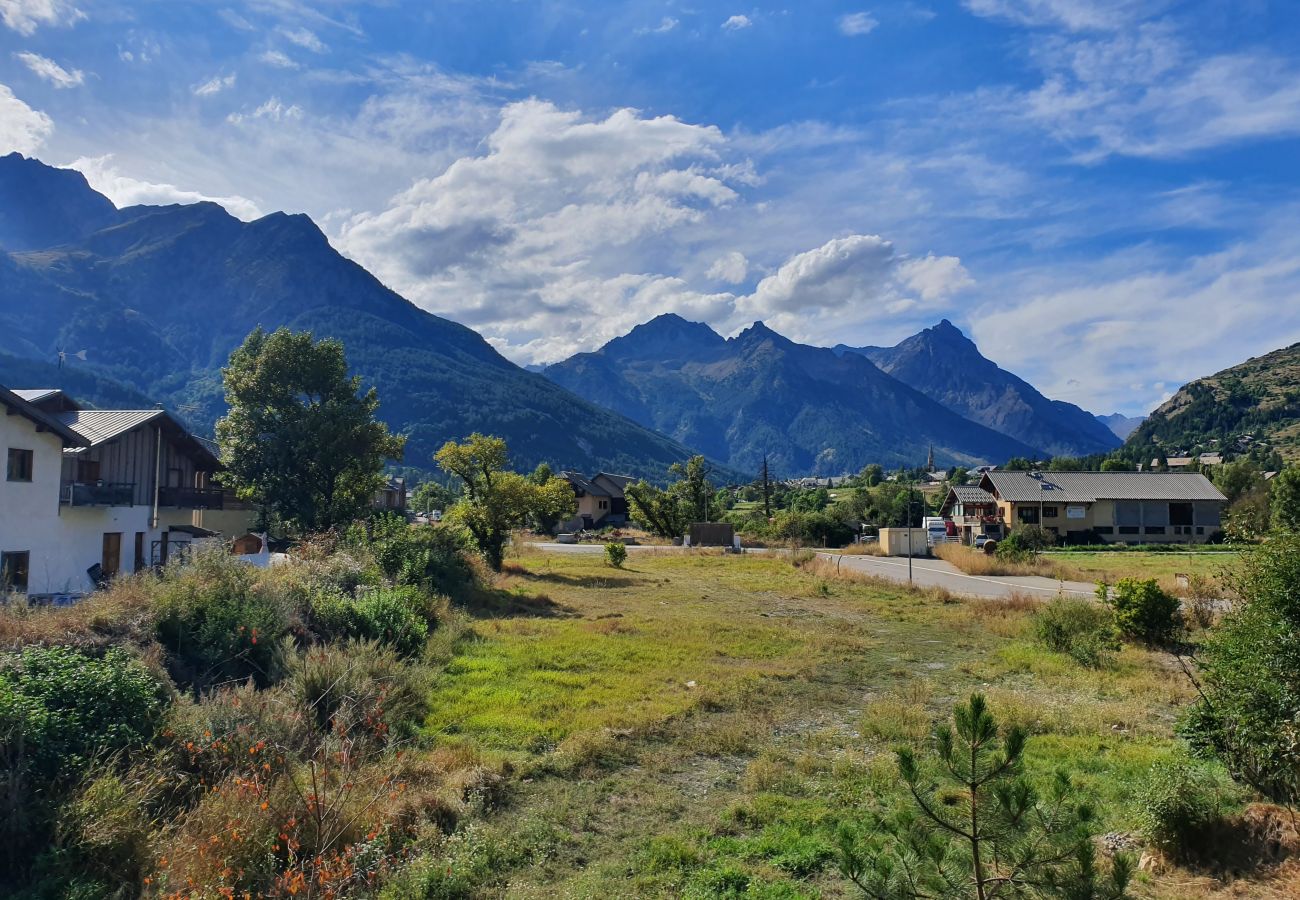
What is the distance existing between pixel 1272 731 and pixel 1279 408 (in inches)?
6853

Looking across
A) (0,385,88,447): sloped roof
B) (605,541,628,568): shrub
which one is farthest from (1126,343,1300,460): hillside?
(0,385,88,447): sloped roof

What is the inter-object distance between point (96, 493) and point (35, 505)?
274 centimetres

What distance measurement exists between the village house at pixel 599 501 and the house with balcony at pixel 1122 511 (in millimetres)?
42133

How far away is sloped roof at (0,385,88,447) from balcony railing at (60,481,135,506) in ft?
6.23

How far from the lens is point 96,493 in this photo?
79.8 ft

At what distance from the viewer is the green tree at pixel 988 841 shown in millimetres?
3670

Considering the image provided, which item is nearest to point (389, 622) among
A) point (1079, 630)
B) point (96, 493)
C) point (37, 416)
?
point (37, 416)

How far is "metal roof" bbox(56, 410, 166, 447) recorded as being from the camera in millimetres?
26453

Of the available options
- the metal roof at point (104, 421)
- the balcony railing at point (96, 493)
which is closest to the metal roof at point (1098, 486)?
the metal roof at point (104, 421)

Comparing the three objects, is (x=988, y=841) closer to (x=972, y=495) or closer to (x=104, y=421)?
(x=104, y=421)

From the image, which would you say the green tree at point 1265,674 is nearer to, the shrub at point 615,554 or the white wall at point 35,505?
the white wall at point 35,505

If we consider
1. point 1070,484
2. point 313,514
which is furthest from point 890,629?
point 1070,484

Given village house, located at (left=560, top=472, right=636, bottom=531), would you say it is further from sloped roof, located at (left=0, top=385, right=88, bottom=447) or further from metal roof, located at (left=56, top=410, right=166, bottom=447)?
sloped roof, located at (left=0, top=385, right=88, bottom=447)

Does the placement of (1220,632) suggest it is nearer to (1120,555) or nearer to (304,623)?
(304,623)
